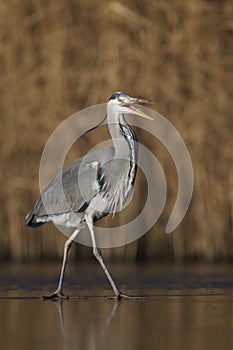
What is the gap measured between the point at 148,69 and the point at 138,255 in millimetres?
1658

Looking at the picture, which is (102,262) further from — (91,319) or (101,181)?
(91,319)

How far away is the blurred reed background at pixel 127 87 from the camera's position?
10891mm

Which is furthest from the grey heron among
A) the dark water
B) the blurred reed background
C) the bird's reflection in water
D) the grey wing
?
the blurred reed background

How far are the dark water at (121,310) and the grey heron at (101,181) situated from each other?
1.81 feet

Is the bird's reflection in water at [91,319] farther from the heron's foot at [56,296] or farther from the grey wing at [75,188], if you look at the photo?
the grey wing at [75,188]

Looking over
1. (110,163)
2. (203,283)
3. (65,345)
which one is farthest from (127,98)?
(65,345)

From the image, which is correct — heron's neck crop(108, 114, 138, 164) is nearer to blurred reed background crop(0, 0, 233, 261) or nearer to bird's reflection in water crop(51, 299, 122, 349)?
bird's reflection in water crop(51, 299, 122, 349)

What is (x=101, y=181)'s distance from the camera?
340 inches

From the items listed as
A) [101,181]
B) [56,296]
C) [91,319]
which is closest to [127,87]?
[101,181]

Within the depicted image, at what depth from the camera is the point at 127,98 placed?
8.71m

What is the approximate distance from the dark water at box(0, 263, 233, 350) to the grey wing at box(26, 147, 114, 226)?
586mm

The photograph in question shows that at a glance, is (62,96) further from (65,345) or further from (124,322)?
(65,345)

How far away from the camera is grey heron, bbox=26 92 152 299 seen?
28.2 feet

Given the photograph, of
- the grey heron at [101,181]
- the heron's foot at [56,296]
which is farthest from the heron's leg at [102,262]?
the heron's foot at [56,296]
